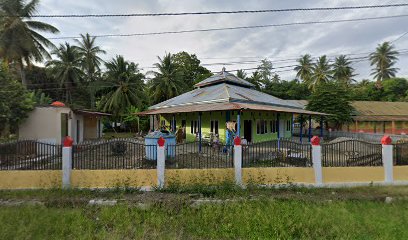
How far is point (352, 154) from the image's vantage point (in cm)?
755

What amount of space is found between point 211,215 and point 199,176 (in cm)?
179

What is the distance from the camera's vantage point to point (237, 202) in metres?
5.66

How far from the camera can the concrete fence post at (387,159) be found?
7.04 m

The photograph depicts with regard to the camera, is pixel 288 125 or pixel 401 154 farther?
pixel 288 125

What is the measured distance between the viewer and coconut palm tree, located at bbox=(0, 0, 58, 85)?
68.1ft

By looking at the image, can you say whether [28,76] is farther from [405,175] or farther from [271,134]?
[405,175]

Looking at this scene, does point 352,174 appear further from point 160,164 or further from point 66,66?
point 66,66

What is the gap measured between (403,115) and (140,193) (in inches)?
1442

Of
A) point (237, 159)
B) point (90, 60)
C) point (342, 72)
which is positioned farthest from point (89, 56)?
point (342, 72)

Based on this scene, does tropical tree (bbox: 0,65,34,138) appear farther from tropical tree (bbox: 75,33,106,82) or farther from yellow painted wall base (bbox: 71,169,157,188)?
tropical tree (bbox: 75,33,106,82)

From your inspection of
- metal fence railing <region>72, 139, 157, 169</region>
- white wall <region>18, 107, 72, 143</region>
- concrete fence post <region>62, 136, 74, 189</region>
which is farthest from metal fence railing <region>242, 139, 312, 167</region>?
white wall <region>18, 107, 72, 143</region>

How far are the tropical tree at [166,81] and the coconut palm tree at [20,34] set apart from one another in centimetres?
1312

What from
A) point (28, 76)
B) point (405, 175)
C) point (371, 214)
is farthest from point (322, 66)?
point (28, 76)

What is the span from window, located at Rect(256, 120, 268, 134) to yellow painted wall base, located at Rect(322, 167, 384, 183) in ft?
34.3
